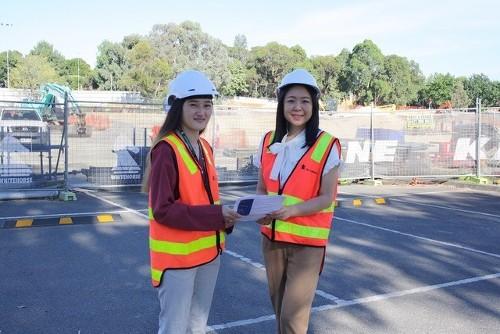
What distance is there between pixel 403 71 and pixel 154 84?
48.0m

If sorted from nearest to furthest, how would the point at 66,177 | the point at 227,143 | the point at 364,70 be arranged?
the point at 66,177 → the point at 227,143 → the point at 364,70

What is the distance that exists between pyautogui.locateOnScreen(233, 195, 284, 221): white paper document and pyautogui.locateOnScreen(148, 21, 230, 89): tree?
2790 inches

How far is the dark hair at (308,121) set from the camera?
10.5 feet

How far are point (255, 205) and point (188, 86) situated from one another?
0.76 metres

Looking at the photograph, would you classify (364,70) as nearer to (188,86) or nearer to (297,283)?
(297,283)

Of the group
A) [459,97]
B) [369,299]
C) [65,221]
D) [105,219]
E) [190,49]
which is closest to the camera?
[369,299]

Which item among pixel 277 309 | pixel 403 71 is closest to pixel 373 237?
pixel 277 309

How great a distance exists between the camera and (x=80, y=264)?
257 inches

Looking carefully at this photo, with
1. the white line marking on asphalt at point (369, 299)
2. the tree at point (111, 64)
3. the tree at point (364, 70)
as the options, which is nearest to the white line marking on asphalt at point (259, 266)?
the white line marking on asphalt at point (369, 299)

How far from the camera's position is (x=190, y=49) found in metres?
74.9

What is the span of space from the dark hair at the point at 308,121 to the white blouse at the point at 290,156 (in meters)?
0.05

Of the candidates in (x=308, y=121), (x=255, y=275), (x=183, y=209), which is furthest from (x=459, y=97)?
(x=183, y=209)

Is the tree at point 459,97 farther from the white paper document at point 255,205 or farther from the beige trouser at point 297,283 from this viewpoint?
the white paper document at point 255,205

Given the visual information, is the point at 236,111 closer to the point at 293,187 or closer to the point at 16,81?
the point at 293,187
